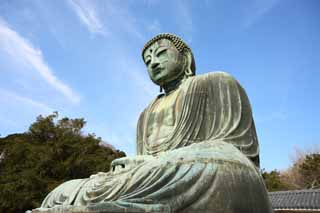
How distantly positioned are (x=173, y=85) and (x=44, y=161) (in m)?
12.0

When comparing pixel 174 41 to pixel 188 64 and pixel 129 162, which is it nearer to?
pixel 188 64

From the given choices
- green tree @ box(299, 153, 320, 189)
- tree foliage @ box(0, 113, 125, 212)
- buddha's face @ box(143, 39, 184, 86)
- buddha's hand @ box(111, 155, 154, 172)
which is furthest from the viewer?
green tree @ box(299, 153, 320, 189)

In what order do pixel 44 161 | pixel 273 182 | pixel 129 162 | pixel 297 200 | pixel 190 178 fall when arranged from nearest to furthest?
pixel 190 178 < pixel 129 162 < pixel 44 161 < pixel 297 200 < pixel 273 182

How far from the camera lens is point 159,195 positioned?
3113 mm

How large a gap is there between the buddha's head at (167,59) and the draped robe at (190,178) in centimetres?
88

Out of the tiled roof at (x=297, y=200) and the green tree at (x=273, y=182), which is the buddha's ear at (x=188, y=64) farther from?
the green tree at (x=273, y=182)

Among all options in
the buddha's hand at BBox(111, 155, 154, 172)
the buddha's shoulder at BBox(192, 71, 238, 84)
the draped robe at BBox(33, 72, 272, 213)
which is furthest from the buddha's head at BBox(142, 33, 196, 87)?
the buddha's hand at BBox(111, 155, 154, 172)

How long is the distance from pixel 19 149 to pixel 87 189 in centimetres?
1573

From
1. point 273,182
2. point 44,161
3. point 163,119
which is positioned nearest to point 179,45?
point 163,119

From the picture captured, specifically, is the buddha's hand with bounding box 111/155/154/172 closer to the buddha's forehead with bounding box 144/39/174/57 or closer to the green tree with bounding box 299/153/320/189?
the buddha's forehead with bounding box 144/39/174/57

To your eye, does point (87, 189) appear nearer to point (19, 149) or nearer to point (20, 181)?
point (20, 181)

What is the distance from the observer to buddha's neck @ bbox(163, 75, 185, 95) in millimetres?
5582

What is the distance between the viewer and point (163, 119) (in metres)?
5.11

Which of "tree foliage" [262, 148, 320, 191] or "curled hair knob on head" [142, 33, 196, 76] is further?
"tree foliage" [262, 148, 320, 191]
